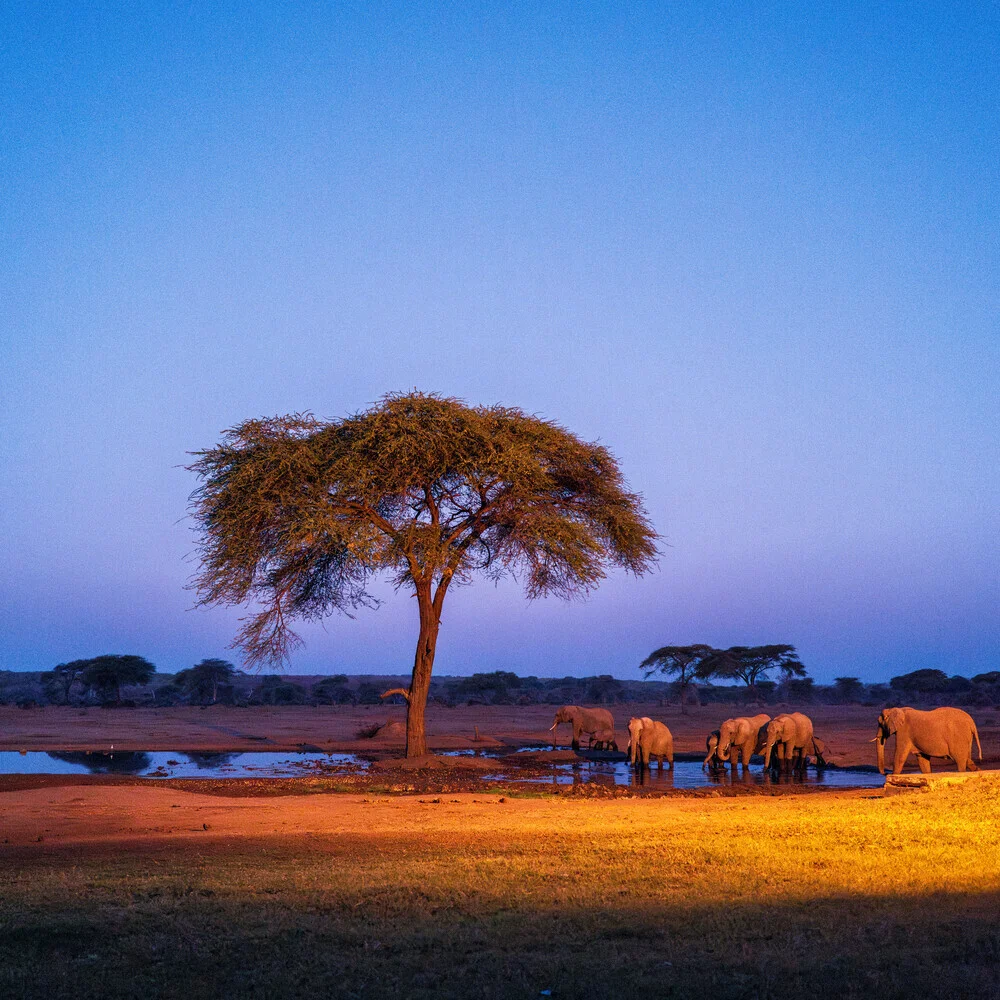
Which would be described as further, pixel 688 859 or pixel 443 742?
pixel 443 742

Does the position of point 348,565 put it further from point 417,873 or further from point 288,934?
point 288,934

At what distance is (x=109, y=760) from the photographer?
29906 mm

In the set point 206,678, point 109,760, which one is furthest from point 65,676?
point 109,760

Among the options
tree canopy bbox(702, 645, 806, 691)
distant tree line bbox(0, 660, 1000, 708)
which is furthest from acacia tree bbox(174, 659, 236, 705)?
tree canopy bbox(702, 645, 806, 691)

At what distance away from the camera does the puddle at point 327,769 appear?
24109mm

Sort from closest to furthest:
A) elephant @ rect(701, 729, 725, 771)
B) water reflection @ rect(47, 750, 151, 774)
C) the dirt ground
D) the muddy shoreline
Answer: the muddy shoreline
water reflection @ rect(47, 750, 151, 774)
elephant @ rect(701, 729, 725, 771)
the dirt ground

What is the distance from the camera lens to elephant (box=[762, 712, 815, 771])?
2695cm

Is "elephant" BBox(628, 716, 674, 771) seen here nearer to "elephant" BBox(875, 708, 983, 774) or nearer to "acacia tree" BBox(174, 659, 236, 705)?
"elephant" BBox(875, 708, 983, 774)

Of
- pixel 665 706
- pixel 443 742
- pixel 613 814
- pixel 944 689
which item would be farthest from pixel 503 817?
pixel 944 689

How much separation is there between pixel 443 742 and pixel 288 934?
3011cm

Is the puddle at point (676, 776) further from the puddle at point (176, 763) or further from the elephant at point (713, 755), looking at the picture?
the puddle at point (176, 763)

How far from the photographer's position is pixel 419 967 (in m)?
6.55

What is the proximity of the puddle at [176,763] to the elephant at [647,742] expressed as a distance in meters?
7.89

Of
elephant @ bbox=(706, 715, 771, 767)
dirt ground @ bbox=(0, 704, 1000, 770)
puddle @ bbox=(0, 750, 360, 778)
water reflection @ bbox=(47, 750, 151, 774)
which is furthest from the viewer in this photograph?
dirt ground @ bbox=(0, 704, 1000, 770)
